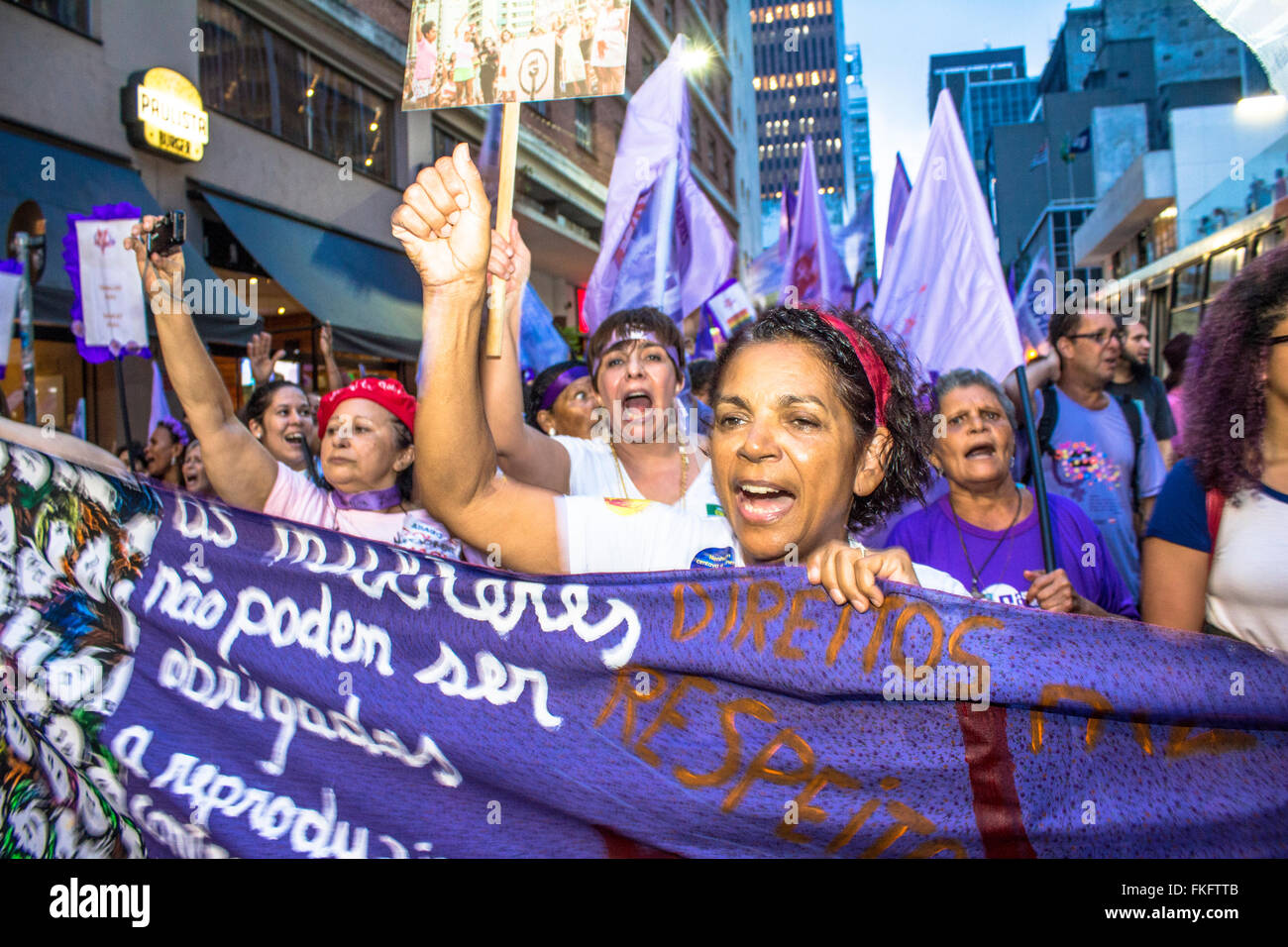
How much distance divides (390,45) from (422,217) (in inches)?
552

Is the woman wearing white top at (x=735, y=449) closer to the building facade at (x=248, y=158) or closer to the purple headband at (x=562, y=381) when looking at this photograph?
the purple headband at (x=562, y=381)

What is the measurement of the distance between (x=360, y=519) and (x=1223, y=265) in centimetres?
1073

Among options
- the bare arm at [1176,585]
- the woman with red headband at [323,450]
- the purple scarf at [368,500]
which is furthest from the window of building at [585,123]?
the bare arm at [1176,585]

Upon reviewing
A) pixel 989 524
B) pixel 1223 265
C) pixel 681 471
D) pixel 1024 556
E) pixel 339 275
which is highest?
pixel 339 275

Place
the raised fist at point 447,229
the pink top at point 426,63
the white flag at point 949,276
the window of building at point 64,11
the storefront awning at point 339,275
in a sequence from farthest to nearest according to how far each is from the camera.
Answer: the storefront awning at point 339,275, the window of building at point 64,11, the white flag at point 949,276, the pink top at point 426,63, the raised fist at point 447,229

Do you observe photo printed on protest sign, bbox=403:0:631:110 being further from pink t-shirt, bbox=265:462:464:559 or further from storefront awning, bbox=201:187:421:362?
storefront awning, bbox=201:187:421:362

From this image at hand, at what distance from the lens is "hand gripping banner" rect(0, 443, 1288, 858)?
1463 millimetres

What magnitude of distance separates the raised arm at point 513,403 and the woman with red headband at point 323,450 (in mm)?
391

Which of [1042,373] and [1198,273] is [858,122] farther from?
[1042,373]

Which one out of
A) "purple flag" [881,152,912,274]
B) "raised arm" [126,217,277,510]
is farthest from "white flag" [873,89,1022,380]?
"raised arm" [126,217,277,510]

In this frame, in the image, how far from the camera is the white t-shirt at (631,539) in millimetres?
1953

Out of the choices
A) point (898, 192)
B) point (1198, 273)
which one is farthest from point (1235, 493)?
point (1198, 273)

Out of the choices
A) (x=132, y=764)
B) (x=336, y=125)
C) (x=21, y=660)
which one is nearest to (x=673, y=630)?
(x=132, y=764)

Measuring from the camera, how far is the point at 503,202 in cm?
209
